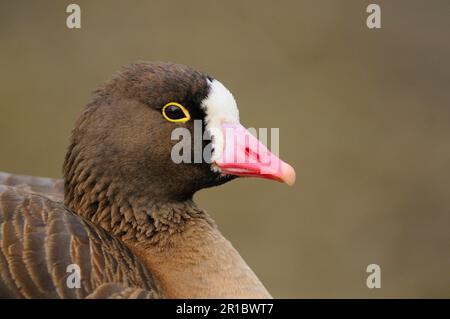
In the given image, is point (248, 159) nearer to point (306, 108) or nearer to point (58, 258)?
point (58, 258)

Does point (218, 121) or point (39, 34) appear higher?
point (39, 34)

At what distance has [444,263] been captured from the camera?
739 centimetres

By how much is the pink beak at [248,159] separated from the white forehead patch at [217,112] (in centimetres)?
2

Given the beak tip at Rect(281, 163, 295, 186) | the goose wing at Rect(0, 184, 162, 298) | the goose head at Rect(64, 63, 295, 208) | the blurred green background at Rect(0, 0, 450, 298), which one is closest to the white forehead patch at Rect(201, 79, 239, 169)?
the goose head at Rect(64, 63, 295, 208)

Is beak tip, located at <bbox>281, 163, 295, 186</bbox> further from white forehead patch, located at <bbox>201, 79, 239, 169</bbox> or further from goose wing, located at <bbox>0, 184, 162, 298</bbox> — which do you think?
goose wing, located at <bbox>0, 184, 162, 298</bbox>

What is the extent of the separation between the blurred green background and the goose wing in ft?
12.4

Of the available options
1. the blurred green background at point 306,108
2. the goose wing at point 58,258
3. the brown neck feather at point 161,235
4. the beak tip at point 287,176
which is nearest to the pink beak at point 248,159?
the beak tip at point 287,176

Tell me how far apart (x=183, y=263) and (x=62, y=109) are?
484 cm

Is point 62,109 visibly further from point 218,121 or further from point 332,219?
point 218,121

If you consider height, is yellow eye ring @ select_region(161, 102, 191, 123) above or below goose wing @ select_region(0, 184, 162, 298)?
above

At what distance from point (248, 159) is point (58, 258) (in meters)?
0.89

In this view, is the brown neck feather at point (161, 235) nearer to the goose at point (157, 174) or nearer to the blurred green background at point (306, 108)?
the goose at point (157, 174)

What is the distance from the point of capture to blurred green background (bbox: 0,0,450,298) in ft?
24.2

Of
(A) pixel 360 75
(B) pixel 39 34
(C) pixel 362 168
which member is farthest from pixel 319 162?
(B) pixel 39 34
